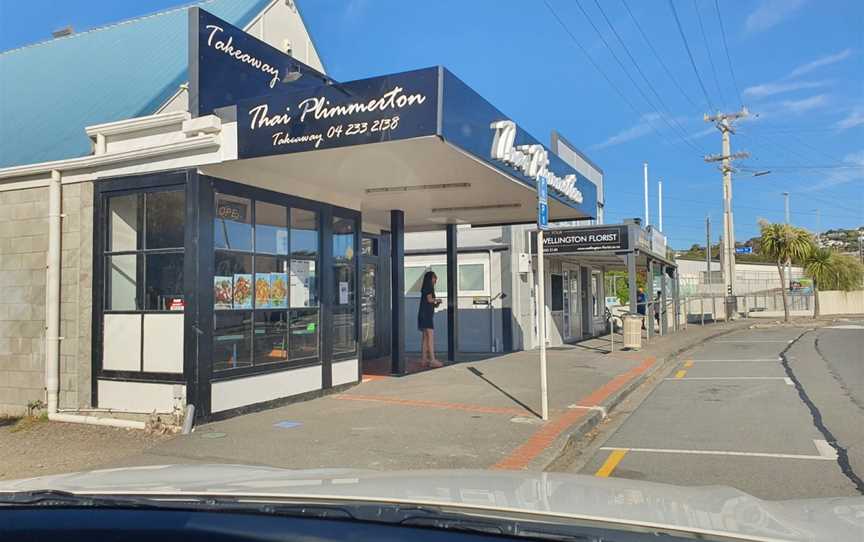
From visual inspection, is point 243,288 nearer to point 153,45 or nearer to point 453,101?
point 453,101

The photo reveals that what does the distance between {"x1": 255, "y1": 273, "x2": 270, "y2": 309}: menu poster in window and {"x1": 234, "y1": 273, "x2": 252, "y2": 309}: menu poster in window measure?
5.5 inches

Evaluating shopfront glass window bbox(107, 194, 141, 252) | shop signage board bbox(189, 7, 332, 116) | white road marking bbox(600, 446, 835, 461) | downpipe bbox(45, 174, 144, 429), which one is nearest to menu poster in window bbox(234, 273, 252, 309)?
shopfront glass window bbox(107, 194, 141, 252)

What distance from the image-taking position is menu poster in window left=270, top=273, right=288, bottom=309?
30.6 feet

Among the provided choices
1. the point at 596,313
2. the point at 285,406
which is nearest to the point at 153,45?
the point at 285,406

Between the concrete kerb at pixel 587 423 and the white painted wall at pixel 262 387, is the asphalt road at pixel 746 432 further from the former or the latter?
the white painted wall at pixel 262 387

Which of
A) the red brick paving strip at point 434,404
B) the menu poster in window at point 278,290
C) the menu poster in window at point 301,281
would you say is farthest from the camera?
the menu poster in window at point 301,281

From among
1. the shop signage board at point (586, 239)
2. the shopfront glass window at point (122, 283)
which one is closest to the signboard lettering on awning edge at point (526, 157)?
the shopfront glass window at point (122, 283)

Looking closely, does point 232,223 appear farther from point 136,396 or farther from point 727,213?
point 727,213

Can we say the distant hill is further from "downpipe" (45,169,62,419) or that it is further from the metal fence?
"downpipe" (45,169,62,419)

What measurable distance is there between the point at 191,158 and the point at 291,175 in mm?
1529

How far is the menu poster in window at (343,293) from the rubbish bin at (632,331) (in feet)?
30.3

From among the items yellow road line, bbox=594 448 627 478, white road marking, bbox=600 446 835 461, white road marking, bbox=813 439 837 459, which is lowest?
yellow road line, bbox=594 448 627 478

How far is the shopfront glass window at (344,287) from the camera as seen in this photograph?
1081 centimetres

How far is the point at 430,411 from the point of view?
916 cm
